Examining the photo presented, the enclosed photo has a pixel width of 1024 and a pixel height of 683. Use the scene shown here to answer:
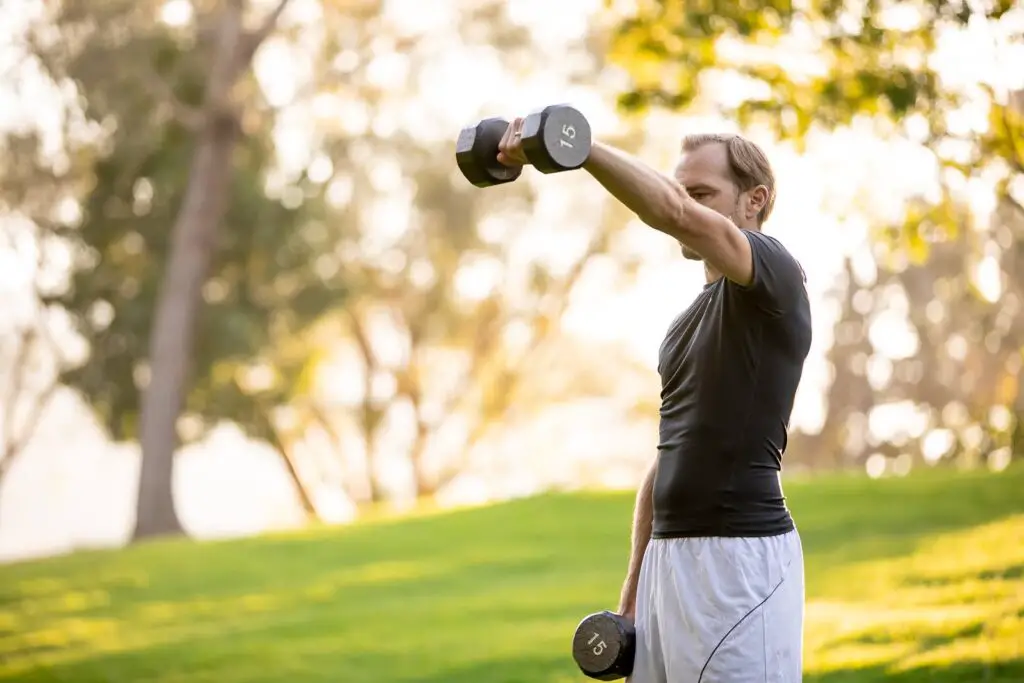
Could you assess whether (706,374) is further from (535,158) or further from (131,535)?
(131,535)

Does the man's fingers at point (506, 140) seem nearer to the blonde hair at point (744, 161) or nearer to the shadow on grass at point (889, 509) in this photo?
the blonde hair at point (744, 161)

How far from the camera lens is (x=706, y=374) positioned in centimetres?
302

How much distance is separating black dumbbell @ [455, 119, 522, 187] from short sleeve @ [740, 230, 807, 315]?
531mm

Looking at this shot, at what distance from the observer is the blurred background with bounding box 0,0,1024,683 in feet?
29.0

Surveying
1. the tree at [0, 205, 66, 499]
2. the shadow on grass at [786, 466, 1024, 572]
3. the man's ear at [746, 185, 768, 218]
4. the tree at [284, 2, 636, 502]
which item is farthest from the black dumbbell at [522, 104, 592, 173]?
the tree at [0, 205, 66, 499]

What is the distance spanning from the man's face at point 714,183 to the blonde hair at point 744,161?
0.05 ft

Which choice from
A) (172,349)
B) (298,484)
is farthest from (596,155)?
(298,484)

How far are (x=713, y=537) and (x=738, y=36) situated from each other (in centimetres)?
613

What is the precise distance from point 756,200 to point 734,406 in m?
0.50

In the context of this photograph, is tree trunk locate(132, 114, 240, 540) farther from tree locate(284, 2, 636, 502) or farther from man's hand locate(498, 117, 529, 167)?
man's hand locate(498, 117, 529, 167)

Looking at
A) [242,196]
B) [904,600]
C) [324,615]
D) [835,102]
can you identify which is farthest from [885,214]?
[242,196]

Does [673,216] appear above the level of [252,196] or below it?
below

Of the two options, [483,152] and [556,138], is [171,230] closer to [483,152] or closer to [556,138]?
[483,152]

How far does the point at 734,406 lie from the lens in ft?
9.84
